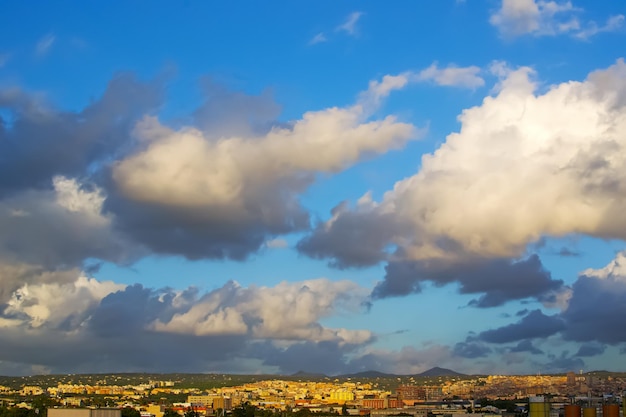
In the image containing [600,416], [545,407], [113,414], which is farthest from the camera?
[600,416]

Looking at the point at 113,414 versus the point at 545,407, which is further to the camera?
the point at 113,414

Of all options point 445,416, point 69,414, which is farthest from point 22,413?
point 445,416

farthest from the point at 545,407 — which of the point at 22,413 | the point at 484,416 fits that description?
the point at 22,413

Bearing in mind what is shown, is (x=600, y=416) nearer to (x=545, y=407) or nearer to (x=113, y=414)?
(x=545, y=407)

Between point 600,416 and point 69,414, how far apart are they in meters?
91.0

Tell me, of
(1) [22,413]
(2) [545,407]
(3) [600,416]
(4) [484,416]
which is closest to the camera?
(2) [545,407]

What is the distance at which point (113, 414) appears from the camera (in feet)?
470

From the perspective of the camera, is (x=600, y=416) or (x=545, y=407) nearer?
(x=545, y=407)

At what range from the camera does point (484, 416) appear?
571 ft

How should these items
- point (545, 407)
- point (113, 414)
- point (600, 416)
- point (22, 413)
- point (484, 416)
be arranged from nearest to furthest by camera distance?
1. point (545, 407)
2. point (113, 414)
3. point (600, 416)
4. point (484, 416)
5. point (22, 413)

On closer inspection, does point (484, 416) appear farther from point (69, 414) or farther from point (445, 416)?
point (69, 414)

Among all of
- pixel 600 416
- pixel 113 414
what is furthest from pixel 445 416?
pixel 113 414

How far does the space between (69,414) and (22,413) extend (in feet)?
167

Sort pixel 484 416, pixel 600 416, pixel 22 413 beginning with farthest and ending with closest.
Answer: pixel 22 413, pixel 484 416, pixel 600 416
